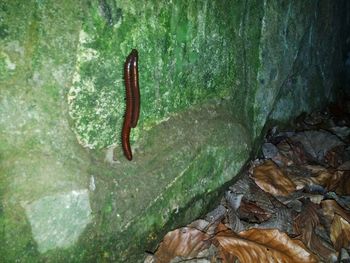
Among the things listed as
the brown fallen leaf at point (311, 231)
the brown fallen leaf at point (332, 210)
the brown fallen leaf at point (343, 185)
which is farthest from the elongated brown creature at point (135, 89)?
the brown fallen leaf at point (343, 185)

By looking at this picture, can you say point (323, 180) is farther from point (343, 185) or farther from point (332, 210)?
point (332, 210)

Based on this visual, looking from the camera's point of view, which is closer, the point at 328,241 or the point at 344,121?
the point at 328,241

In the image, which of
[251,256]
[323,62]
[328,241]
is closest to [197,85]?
[251,256]

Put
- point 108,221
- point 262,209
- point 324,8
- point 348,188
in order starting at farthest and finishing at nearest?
1. point 324,8
2. point 348,188
3. point 262,209
4. point 108,221

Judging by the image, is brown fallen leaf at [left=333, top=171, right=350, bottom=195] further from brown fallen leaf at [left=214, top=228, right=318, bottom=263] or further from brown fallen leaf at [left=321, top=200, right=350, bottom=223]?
brown fallen leaf at [left=214, top=228, right=318, bottom=263]

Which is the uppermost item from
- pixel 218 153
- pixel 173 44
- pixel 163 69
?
pixel 173 44

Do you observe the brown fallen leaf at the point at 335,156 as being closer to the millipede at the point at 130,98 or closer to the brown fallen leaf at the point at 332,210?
the brown fallen leaf at the point at 332,210

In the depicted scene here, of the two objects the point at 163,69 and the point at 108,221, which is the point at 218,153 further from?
the point at 108,221

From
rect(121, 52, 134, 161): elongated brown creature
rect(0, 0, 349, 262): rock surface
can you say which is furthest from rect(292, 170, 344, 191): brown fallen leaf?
rect(121, 52, 134, 161): elongated brown creature
